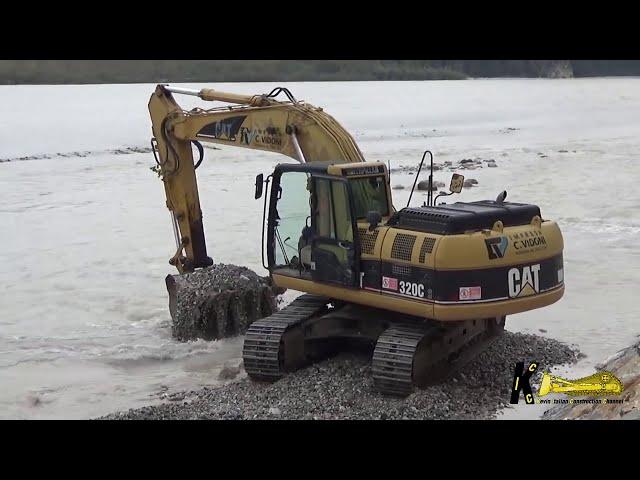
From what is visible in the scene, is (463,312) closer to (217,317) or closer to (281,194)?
(281,194)

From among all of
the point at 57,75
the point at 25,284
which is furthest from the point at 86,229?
the point at 57,75

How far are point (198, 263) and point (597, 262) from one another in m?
6.76

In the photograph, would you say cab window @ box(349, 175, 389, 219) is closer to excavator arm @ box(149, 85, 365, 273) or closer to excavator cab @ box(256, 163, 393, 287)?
excavator cab @ box(256, 163, 393, 287)

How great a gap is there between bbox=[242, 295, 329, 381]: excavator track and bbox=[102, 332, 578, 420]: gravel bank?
12cm

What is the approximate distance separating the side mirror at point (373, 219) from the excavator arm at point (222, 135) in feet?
3.85

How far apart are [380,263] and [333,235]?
65 centimetres

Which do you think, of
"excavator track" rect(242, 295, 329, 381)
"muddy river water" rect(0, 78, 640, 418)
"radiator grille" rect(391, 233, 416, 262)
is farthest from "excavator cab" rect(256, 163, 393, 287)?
"muddy river water" rect(0, 78, 640, 418)

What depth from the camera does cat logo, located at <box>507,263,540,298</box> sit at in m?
9.22

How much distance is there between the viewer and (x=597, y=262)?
53.2ft

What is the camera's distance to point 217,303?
1170 cm

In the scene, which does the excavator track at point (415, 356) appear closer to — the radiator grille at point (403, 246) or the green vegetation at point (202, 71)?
the radiator grille at point (403, 246)

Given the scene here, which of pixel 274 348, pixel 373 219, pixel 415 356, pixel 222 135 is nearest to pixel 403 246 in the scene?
pixel 373 219

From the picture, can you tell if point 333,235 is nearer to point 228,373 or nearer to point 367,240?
point 367,240

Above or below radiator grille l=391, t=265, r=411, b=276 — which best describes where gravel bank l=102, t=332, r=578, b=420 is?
below
